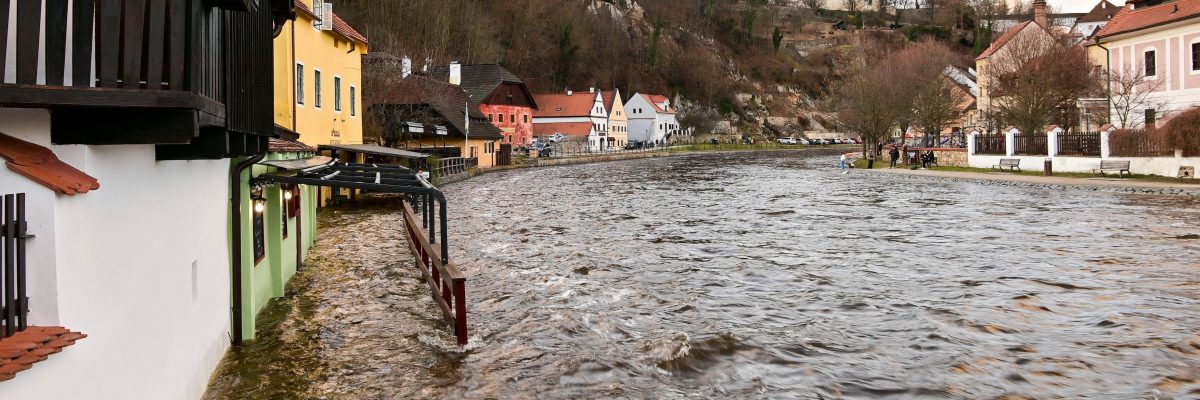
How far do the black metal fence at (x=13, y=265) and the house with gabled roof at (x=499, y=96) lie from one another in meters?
67.1

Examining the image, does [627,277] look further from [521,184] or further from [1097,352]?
[521,184]

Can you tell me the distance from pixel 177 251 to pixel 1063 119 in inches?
1958

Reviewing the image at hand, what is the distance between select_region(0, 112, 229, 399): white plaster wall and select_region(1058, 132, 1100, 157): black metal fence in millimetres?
34692

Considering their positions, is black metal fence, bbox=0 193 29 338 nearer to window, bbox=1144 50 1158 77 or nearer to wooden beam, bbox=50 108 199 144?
wooden beam, bbox=50 108 199 144

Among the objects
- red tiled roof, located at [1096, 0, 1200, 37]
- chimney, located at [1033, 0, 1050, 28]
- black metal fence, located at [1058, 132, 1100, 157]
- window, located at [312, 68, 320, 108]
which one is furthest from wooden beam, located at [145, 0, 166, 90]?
chimney, located at [1033, 0, 1050, 28]

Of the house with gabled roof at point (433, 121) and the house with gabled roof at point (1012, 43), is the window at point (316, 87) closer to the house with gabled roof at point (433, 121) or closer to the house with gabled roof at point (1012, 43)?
the house with gabled roof at point (433, 121)

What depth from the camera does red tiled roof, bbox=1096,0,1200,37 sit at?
3903 cm

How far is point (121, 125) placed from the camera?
5.04 metres

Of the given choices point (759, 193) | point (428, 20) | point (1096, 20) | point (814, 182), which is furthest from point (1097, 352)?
point (1096, 20)

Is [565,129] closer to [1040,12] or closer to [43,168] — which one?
[1040,12]

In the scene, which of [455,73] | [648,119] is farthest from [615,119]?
[455,73]

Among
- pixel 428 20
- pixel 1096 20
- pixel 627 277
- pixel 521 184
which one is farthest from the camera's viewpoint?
pixel 1096 20

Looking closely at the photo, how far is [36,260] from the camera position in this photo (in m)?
4.26

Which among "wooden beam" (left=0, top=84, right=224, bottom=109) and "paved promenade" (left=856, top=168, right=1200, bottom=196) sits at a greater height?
"wooden beam" (left=0, top=84, right=224, bottom=109)
